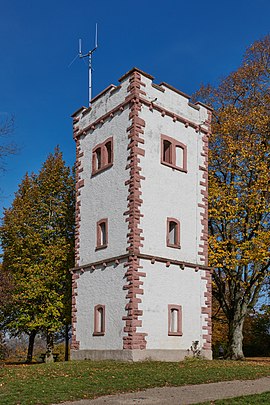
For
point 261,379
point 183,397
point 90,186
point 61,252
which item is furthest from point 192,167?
point 183,397

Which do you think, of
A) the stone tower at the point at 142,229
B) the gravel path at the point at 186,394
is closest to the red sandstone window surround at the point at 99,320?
the stone tower at the point at 142,229

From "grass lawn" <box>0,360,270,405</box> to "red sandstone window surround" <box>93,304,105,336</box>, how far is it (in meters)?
2.73

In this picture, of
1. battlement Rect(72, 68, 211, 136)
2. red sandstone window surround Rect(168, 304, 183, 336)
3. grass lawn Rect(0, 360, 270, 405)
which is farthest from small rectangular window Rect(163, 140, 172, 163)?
grass lawn Rect(0, 360, 270, 405)

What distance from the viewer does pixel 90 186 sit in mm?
28453

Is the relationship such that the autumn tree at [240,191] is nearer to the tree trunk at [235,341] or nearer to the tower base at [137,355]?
the tree trunk at [235,341]

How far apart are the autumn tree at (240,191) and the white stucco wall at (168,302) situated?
3.44 m

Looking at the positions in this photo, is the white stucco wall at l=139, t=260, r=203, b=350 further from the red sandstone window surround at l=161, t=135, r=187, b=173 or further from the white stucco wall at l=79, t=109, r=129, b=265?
the red sandstone window surround at l=161, t=135, r=187, b=173

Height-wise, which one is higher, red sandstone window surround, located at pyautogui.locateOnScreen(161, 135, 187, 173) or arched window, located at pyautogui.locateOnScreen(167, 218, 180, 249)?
red sandstone window surround, located at pyautogui.locateOnScreen(161, 135, 187, 173)

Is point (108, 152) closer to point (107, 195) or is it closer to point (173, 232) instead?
point (107, 195)

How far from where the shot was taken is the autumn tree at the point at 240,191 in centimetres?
3008

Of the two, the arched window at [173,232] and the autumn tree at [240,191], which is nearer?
the arched window at [173,232]

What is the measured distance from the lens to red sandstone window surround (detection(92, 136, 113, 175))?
27.3 metres

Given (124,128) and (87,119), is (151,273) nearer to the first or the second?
(124,128)

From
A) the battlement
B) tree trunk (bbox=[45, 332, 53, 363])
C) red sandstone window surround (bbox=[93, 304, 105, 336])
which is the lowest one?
tree trunk (bbox=[45, 332, 53, 363])
